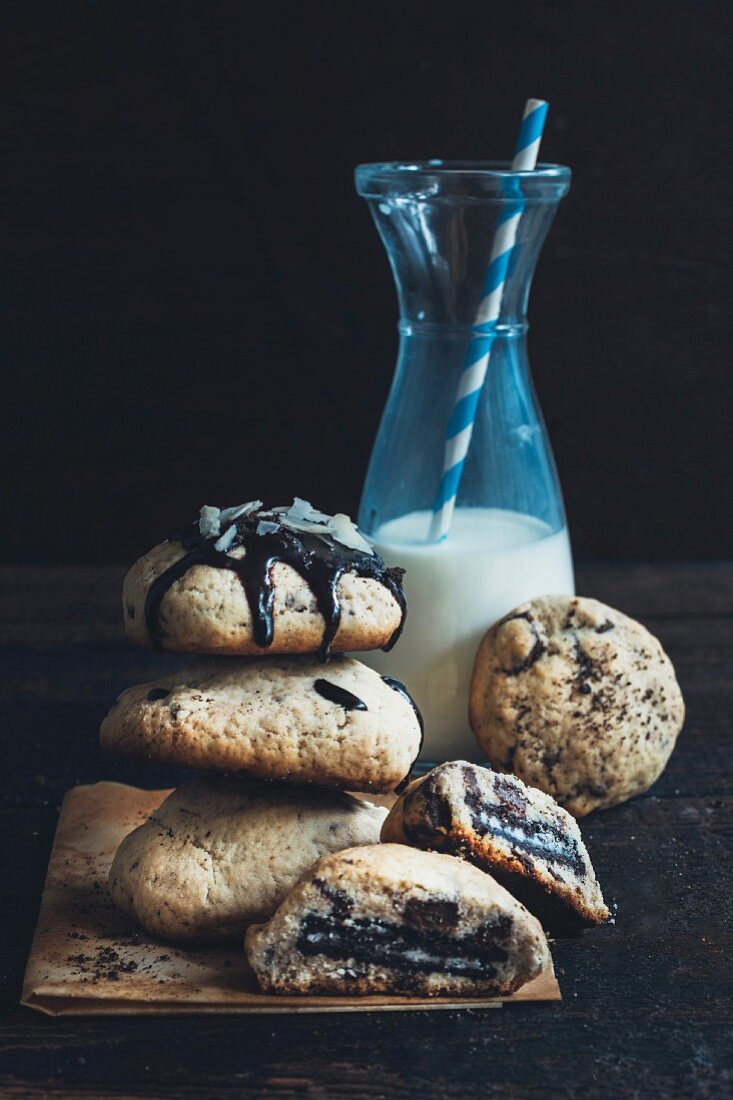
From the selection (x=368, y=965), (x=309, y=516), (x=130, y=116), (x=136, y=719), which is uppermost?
(x=130, y=116)

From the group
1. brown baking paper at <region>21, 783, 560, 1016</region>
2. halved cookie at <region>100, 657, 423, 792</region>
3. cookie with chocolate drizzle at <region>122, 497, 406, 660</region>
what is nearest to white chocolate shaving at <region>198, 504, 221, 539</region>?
cookie with chocolate drizzle at <region>122, 497, 406, 660</region>

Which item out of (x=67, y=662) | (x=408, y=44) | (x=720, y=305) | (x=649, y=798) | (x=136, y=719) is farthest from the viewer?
(x=720, y=305)

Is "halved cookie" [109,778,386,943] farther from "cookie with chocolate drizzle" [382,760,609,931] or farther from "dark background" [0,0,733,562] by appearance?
"dark background" [0,0,733,562]

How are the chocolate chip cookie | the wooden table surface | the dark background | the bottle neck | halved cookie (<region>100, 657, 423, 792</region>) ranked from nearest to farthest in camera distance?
1. the wooden table surface
2. halved cookie (<region>100, 657, 423, 792</region>)
3. the chocolate chip cookie
4. the bottle neck
5. the dark background

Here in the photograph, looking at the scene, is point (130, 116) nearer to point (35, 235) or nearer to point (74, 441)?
point (35, 235)

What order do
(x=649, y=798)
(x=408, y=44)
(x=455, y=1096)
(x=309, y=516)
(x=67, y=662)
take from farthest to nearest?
(x=408, y=44) < (x=67, y=662) < (x=649, y=798) < (x=309, y=516) < (x=455, y=1096)

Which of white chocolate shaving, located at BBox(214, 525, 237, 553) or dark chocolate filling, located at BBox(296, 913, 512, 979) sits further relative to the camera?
white chocolate shaving, located at BBox(214, 525, 237, 553)

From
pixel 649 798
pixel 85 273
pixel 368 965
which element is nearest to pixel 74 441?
pixel 85 273
